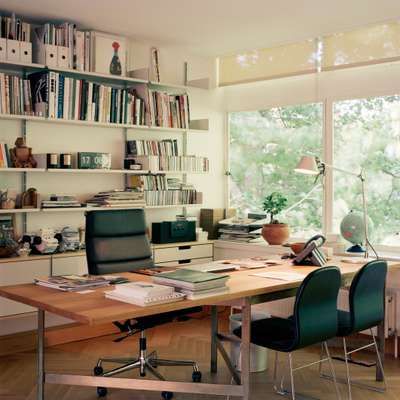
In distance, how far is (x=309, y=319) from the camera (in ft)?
11.3

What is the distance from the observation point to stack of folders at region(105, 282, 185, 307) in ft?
9.69

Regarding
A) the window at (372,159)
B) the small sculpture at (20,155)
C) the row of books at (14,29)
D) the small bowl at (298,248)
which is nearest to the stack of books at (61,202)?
the small sculpture at (20,155)

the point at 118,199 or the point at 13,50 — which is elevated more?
the point at 13,50

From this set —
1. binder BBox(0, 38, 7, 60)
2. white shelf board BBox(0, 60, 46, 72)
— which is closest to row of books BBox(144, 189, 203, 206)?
white shelf board BBox(0, 60, 46, 72)

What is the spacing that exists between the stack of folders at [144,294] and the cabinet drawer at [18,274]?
6.04 feet

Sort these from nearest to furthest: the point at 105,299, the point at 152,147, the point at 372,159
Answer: the point at 105,299
the point at 372,159
the point at 152,147

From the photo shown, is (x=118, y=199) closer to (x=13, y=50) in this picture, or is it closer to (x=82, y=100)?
(x=82, y=100)

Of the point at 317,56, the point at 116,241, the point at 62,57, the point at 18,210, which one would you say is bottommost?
the point at 116,241

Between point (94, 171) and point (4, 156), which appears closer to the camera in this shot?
point (4, 156)

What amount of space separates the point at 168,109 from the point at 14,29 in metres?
1.64

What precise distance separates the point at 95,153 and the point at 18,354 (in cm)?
176

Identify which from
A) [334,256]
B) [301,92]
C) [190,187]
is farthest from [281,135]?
[334,256]

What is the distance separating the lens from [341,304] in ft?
17.5

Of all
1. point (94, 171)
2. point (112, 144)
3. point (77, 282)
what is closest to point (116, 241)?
point (77, 282)
